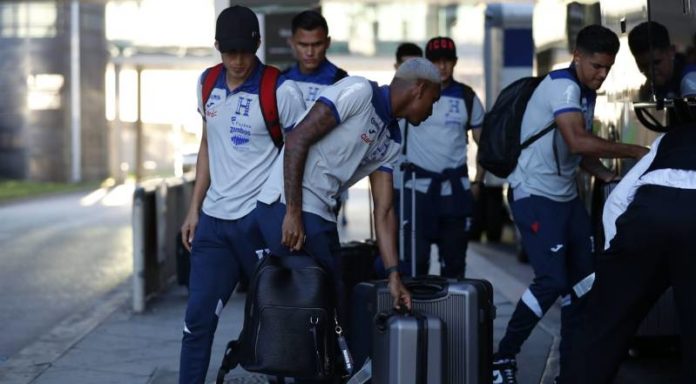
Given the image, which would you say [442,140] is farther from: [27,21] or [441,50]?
[27,21]

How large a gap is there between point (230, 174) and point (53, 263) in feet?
28.6

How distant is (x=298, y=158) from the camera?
552 centimetres

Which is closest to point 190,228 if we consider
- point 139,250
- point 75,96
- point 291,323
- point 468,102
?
point 291,323

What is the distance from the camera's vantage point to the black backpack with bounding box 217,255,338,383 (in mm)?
5391

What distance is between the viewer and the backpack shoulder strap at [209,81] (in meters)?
6.14

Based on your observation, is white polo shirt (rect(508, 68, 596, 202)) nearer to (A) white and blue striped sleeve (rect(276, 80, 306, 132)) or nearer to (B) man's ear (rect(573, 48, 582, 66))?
(B) man's ear (rect(573, 48, 582, 66))

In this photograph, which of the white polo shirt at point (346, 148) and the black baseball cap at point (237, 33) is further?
the black baseball cap at point (237, 33)

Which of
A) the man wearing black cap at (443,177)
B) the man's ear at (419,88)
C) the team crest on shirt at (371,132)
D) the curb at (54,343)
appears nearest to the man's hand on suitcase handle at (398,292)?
the team crest on shirt at (371,132)

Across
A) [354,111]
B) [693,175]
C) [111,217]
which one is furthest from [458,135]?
[111,217]

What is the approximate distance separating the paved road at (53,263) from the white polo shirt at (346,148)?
3.37 meters

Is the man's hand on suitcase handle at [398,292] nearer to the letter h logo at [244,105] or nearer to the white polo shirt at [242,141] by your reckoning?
the white polo shirt at [242,141]

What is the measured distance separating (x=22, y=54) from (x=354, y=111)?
3512cm

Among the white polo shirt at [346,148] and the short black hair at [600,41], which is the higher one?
the short black hair at [600,41]

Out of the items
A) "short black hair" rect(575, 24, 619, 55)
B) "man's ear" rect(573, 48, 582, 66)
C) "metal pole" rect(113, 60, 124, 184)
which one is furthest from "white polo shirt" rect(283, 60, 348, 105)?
"metal pole" rect(113, 60, 124, 184)
